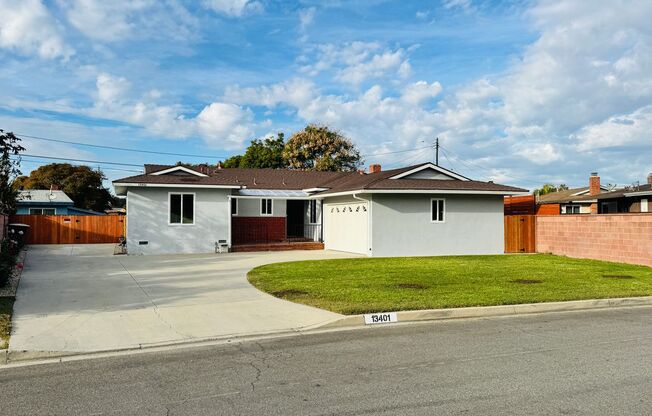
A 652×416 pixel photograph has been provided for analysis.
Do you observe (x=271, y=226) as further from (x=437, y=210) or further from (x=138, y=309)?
(x=138, y=309)

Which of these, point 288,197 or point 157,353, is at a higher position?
point 288,197

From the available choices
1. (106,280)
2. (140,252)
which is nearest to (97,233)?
(140,252)

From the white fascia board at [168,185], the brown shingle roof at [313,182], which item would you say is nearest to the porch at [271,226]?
the brown shingle roof at [313,182]

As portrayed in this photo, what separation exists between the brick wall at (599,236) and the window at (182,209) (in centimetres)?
1585

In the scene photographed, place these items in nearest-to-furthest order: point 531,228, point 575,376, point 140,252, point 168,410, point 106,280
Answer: point 168,410
point 575,376
point 106,280
point 140,252
point 531,228

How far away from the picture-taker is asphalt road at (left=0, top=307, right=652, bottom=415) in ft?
16.6

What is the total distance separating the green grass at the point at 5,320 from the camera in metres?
7.56

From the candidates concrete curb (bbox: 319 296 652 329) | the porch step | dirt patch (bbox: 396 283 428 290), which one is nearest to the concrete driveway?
concrete curb (bbox: 319 296 652 329)

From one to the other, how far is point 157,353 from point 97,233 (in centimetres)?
2877

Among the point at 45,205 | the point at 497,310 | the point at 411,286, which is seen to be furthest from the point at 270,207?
the point at 45,205

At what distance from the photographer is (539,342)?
25.3 ft

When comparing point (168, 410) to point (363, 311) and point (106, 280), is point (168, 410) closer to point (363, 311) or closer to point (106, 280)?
point (363, 311)

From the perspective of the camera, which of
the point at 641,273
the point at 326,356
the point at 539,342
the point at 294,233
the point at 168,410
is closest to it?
the point at 168,410

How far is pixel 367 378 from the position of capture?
235 inches
